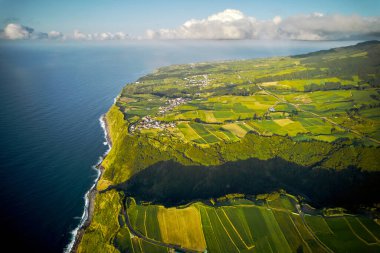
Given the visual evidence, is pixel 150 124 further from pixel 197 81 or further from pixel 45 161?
pixel 197 81

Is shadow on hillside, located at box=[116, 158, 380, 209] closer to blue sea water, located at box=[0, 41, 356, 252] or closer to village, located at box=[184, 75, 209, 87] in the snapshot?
blue sea water, located at box=[0, 41, 356, 252]

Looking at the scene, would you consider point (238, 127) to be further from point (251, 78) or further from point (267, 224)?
point (251, 78)

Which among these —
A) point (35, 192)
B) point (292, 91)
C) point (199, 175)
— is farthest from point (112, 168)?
point (292, 91)

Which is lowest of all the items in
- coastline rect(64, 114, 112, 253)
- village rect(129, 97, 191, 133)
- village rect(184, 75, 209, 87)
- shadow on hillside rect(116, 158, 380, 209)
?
coastline rect(64, 114, 112, 253)

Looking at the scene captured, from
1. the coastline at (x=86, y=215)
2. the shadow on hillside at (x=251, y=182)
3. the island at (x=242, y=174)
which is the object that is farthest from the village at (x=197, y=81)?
the coastline at (x=86, y=215)

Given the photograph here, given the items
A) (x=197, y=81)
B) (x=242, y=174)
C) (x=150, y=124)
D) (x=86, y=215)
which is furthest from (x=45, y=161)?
(x=197, y=81)

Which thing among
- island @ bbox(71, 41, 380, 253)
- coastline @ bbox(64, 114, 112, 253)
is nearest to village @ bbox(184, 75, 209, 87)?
island @ bbox(71, 41, 380, 253)

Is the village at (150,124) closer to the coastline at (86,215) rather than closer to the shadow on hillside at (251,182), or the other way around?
the coastline at (86,215)

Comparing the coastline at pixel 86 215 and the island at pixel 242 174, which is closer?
the island at pixel 242 174

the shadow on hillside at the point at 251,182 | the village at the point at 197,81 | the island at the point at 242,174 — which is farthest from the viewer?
the village at the point at 197,81
